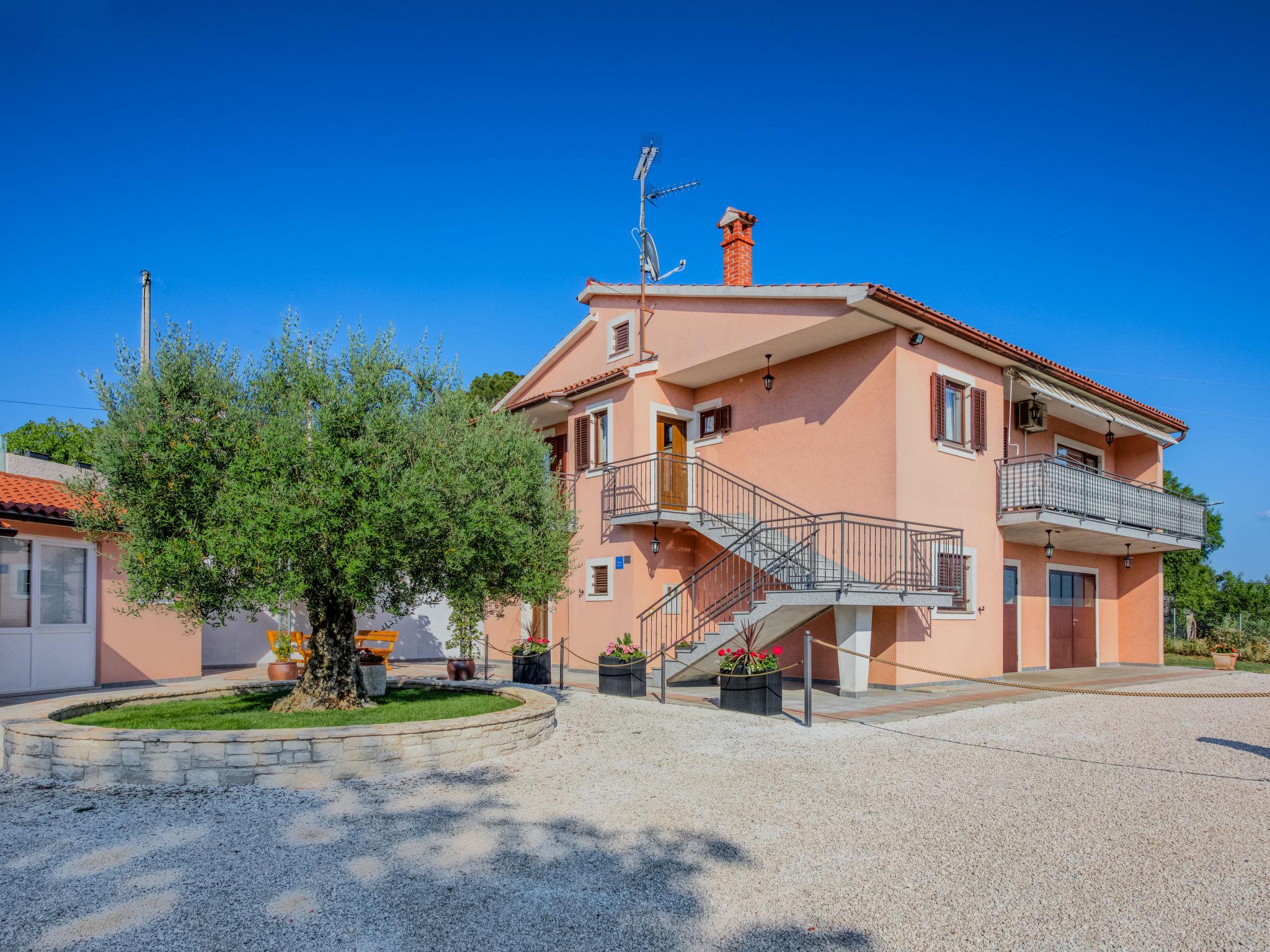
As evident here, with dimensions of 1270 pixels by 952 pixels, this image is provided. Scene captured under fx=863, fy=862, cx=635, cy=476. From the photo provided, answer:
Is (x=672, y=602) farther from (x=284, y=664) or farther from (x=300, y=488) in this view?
(x=300, y=488)

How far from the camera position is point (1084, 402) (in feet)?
55.7

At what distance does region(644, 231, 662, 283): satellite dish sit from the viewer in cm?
1781

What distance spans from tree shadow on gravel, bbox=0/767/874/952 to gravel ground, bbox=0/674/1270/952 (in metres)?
0.02

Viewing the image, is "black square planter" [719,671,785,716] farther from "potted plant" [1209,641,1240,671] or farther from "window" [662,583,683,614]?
"potted plant" [1209,641,1240,671]

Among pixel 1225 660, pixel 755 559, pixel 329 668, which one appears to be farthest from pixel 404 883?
pixel 1225 660

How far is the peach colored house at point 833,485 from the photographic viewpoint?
13.5 metres

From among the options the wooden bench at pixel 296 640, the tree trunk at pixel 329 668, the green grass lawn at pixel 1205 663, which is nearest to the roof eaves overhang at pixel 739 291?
the tree trunk at pixel 329 668

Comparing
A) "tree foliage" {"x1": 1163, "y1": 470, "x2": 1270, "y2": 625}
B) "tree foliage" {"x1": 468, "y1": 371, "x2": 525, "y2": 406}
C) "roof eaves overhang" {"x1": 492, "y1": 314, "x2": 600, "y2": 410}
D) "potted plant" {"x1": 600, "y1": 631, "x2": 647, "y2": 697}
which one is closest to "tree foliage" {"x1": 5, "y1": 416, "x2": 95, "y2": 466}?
"tree foliage" {"x1": 468, "y1": 371, "x2": 525, "y2": 406}

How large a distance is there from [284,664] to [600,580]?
585 cm

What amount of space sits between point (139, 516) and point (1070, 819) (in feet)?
26.8

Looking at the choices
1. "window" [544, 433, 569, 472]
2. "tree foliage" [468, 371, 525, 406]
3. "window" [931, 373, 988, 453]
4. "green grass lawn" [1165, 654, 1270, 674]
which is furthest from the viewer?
"tree foliage" [468, 371, 525, 406]

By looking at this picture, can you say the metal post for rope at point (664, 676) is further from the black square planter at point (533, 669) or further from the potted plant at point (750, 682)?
the black square planter at point (533, 669)

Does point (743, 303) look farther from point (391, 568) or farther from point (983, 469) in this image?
point (391, 568)

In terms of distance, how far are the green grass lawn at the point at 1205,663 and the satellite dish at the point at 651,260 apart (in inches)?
617
